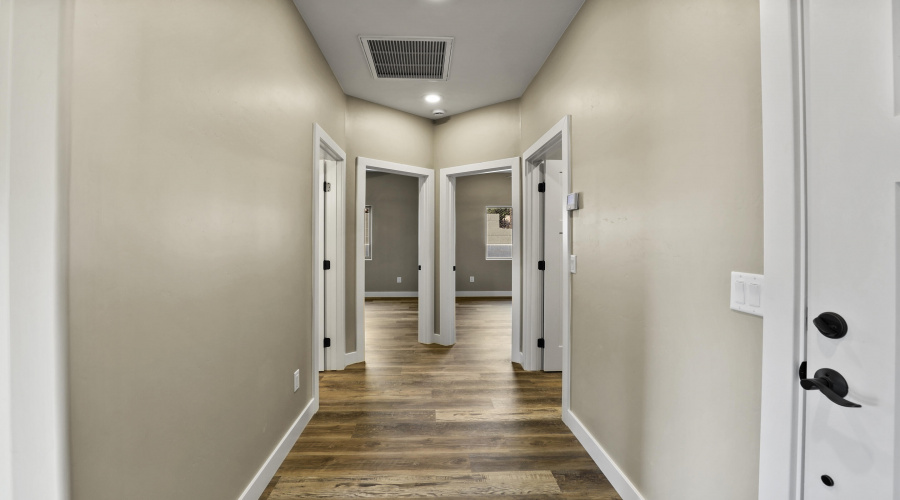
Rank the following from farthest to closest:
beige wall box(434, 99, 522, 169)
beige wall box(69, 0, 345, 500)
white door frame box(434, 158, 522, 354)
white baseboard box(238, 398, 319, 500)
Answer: white door frame box(434, 158, 522, 354), beige wall box(434, 99, 522, 169), white baseboard box(238, 398, 319, 500), beige wall box(69, 0, 345, 500)

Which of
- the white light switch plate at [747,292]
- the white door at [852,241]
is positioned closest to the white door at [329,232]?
the white light switch plate at [747,292]

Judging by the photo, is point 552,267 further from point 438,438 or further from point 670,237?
point 670,237

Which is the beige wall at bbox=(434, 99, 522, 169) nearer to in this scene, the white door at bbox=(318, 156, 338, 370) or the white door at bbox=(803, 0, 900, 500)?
the white door at bbox=(318, 156, 338, 370)

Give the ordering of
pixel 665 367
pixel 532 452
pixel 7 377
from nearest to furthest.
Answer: pixel 7 377 < pixel 665 367 < pixel 532 452

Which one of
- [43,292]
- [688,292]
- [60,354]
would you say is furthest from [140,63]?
[688,292]

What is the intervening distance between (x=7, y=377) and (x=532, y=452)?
2057mm

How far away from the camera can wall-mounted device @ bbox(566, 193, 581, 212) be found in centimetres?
213

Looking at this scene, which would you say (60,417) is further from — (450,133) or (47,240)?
(450,133)

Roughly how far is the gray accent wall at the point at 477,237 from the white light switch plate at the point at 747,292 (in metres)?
6.80

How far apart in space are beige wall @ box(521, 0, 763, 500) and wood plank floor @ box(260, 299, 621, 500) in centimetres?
34

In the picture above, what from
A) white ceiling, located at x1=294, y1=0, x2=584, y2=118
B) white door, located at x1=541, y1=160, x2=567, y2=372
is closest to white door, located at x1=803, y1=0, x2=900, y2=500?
white ceiling, located at x1=294, y1=0, x2=584, y2=118

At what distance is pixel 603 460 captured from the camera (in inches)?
71.9

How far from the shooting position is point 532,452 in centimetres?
200

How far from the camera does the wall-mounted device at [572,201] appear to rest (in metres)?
2.13
